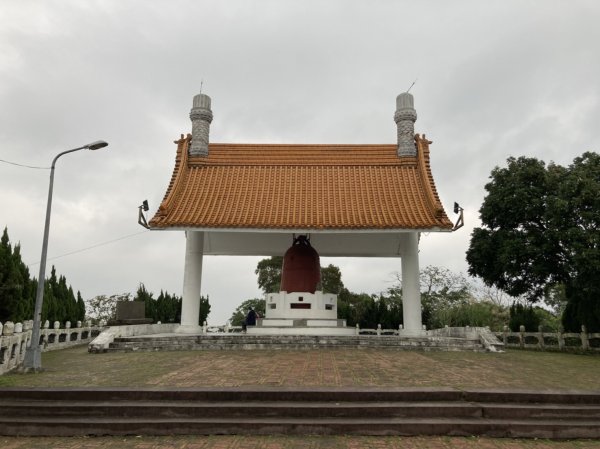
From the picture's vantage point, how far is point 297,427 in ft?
18.9

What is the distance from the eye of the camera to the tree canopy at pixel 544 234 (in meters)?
16.5

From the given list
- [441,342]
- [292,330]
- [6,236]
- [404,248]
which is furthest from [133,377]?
[404,248]

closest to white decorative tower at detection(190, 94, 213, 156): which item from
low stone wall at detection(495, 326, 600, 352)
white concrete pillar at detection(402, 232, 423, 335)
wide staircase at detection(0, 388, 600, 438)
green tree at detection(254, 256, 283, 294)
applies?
white concrete pillar at detection(402, 232, 423, 335)

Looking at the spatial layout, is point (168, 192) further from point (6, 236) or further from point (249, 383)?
point (249, 383)

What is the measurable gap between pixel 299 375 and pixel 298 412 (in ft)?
6.60

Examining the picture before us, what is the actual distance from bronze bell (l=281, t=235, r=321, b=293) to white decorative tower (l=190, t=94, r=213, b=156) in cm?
562

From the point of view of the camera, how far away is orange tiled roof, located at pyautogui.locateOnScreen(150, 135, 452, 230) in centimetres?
1474

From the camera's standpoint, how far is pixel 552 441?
18.8 ft

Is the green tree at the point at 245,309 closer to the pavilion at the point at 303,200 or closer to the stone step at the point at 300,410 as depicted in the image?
the pavilion at the point at 303,200

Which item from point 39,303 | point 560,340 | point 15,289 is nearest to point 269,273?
point 560,340

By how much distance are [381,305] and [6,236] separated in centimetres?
1891

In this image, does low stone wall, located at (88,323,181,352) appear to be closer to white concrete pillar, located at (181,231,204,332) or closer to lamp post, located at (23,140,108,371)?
white concrete pillar, located at (181,231,204,332)

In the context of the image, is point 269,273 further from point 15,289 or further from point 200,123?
point 15,289

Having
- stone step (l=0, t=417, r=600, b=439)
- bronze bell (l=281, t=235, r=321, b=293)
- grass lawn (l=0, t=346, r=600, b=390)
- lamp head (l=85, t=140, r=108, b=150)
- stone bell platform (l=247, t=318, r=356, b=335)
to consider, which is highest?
lamp head (l=85, t=140, r=108, b=150)
